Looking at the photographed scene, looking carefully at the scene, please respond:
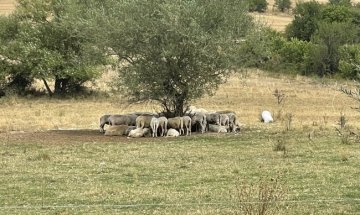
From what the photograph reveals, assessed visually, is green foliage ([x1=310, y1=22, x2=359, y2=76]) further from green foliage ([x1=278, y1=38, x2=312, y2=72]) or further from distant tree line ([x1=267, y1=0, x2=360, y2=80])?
green foliage ([x1=278, y1=38, x2=312, y2=72])

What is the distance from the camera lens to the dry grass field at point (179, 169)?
39.7ft

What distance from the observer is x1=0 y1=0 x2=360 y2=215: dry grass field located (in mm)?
12086

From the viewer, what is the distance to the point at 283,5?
122250 mm

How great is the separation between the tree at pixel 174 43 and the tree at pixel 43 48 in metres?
15.5

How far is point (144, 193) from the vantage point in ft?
44.1

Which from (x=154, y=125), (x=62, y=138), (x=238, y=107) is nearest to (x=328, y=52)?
(x=238, y=107)

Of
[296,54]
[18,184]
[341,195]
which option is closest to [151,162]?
[18,184]

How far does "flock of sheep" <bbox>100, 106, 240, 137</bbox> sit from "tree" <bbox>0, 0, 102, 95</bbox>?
598 inches

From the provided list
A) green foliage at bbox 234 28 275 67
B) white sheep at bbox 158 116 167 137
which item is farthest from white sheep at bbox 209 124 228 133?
green foliage at bbox 234 28 275 67

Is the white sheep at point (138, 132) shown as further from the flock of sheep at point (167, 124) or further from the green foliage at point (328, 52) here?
the green foliage at point (328, 52)

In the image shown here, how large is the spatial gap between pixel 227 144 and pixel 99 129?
7.47 meters

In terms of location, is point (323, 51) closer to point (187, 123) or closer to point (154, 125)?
point (187, 123)

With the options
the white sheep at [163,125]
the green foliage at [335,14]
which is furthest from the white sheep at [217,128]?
the green foliage at [335,14]

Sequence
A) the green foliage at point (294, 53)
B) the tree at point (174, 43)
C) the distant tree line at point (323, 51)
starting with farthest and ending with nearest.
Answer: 1. the green foliage at point (294, 53)
2. the distant tree line at point (323, 51)
3. the tree at point (174, 43)
